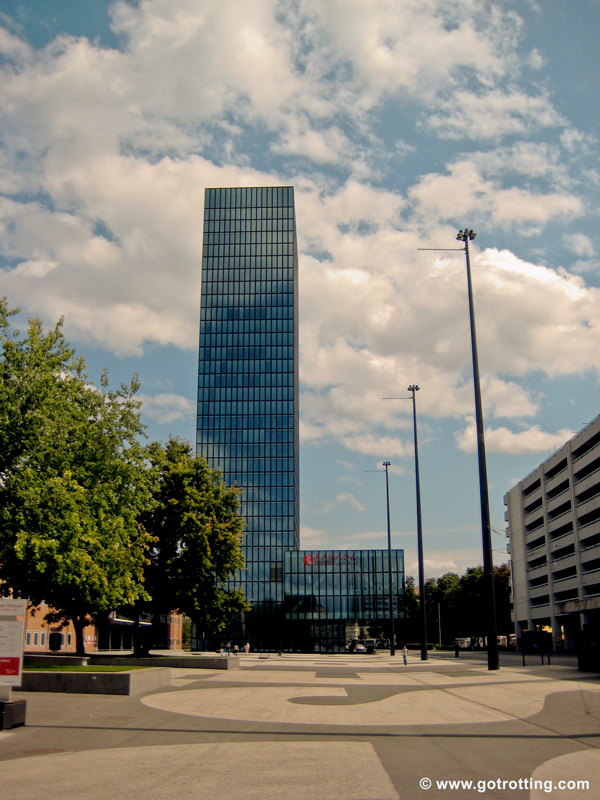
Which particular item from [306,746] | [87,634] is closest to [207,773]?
[306,746]

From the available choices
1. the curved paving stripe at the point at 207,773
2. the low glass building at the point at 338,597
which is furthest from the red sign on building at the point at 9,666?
the low glass building at the point at 338,597

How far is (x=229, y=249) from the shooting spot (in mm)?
141500

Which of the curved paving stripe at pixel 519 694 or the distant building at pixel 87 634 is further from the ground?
the curved paving stripe at pixel 519 694

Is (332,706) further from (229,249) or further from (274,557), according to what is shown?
(229,249)

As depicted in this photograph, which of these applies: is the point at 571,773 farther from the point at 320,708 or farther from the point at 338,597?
the point at 338,597

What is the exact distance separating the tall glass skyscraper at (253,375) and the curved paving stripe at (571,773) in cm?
11290

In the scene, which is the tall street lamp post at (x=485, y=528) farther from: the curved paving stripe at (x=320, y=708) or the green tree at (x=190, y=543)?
the green tree at (x=190, y=543)

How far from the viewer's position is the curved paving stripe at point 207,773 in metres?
7.55

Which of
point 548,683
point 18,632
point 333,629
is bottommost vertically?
point 333,629

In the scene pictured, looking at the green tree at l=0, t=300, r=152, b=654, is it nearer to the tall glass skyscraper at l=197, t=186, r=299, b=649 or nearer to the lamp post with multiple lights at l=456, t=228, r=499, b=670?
the lamp post with multiple lights at l=456, t=228, r=499, b=670

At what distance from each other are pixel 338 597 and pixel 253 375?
167ft

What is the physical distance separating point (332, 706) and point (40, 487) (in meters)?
12.3

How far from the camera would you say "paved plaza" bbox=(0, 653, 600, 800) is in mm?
7801

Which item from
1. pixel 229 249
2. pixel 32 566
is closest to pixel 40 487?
pixel 32 566
